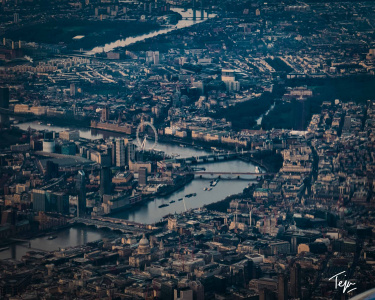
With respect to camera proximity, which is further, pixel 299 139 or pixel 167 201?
pixel 299 139

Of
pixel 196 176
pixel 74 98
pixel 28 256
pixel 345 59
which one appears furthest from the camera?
pixel 345 59

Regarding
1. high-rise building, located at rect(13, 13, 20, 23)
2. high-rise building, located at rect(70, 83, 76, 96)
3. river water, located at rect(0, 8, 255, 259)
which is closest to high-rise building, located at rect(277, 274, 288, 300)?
river water, located at rect(0, 8, 255, 259)

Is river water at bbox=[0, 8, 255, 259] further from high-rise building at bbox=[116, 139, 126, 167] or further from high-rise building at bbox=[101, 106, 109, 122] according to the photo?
high-rise building at bbox=[116, 139, 126, 167]

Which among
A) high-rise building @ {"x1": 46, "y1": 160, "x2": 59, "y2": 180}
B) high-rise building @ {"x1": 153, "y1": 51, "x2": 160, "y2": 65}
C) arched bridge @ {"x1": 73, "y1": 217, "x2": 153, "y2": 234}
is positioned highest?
high-rise building @ {"x1": 153, "y1": 51, "x2": 160, "y2": 65}

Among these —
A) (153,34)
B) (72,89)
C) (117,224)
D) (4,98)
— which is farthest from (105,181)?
(153,34)

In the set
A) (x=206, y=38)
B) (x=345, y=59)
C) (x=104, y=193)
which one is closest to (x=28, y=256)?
(x=104, y=193)

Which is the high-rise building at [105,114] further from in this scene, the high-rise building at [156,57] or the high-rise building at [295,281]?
the high-rise building at [295,281]

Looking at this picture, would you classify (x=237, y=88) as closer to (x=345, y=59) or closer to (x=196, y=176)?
(x=345, y=59)
